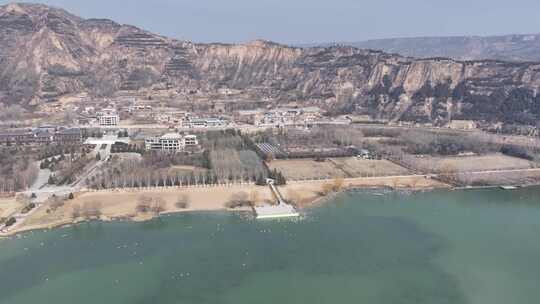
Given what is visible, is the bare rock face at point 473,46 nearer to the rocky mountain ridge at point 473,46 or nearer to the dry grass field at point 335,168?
the rocky mountain ridge at point 473,46

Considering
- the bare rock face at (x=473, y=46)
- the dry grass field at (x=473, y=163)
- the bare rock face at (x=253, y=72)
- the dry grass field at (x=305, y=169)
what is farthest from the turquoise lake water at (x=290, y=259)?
the bare rock face at (x=473, y=46)

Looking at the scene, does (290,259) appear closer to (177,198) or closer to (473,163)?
(177,198)

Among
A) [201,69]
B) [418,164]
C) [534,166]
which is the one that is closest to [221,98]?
[201,69]

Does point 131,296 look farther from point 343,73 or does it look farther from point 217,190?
point 343,73

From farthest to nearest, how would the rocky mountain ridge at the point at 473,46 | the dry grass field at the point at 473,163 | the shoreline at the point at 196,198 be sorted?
the rocky mountain ridge at the point at 473,46, the dry grass field at the point at 473,163, the shoreline at the point at 196,198

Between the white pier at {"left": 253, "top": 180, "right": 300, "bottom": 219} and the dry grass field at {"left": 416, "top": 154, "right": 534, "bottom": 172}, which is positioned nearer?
the white pier at {"left": 253, "top": 180, "right": 300, "bottom": 219}

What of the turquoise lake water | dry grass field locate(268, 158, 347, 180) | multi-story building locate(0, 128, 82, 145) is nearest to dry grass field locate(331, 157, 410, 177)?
dry grass field locate(268, 158, 347, 180)

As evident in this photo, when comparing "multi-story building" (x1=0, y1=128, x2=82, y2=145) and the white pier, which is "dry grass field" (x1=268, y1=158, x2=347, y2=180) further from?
"multi-story building" (x1=0, y1=128, x2=82, y2=145)
